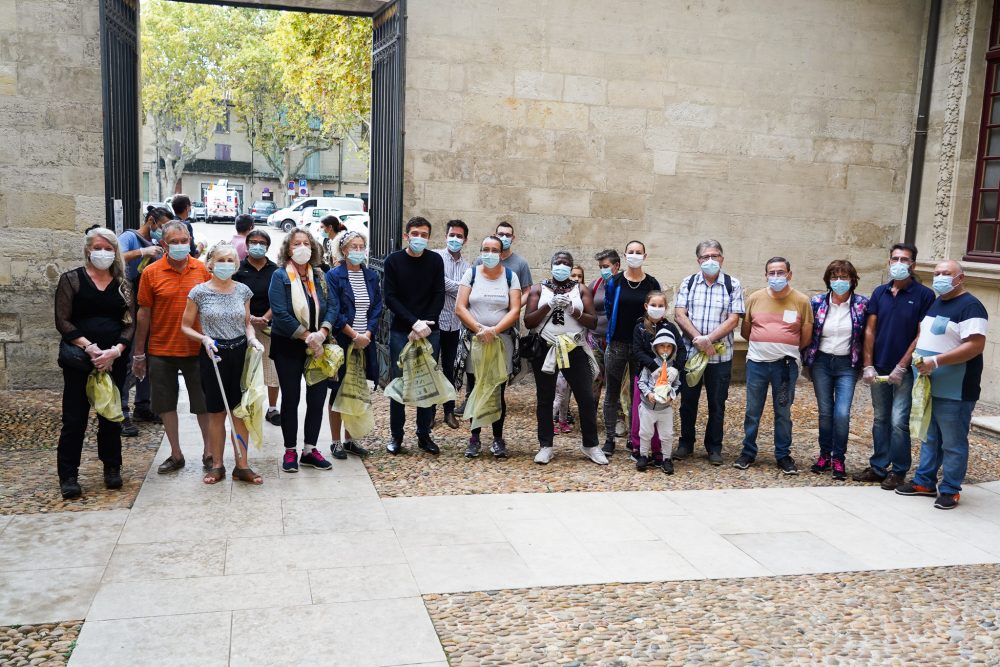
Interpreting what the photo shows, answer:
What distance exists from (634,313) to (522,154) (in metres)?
3.32

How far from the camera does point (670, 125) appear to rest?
10.3 m

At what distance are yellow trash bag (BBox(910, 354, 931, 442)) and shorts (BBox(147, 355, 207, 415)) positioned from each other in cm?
482

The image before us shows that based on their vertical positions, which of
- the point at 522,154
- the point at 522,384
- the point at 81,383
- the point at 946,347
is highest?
the point at 522,154

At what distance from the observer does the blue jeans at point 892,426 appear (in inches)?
258

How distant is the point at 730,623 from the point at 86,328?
4.18m

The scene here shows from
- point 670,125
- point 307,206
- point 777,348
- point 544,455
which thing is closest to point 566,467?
point 544,455

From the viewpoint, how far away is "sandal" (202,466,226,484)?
239 inches

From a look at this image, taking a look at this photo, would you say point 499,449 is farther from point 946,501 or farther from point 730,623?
point 946,501

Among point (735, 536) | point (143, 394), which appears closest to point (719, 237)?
point (735, 536)

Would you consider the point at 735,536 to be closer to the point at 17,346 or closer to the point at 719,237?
the point at 719,237

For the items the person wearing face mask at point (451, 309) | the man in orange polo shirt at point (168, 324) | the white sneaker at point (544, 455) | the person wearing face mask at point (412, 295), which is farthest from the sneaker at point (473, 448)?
the man in orange polo shirt at point (168, 324)

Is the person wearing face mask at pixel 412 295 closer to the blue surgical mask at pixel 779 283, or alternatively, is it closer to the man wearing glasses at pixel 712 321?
the man wearing glasses at pixel 712 321

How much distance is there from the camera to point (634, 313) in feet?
23.8

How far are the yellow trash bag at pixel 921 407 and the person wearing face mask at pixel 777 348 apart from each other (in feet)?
3.09
